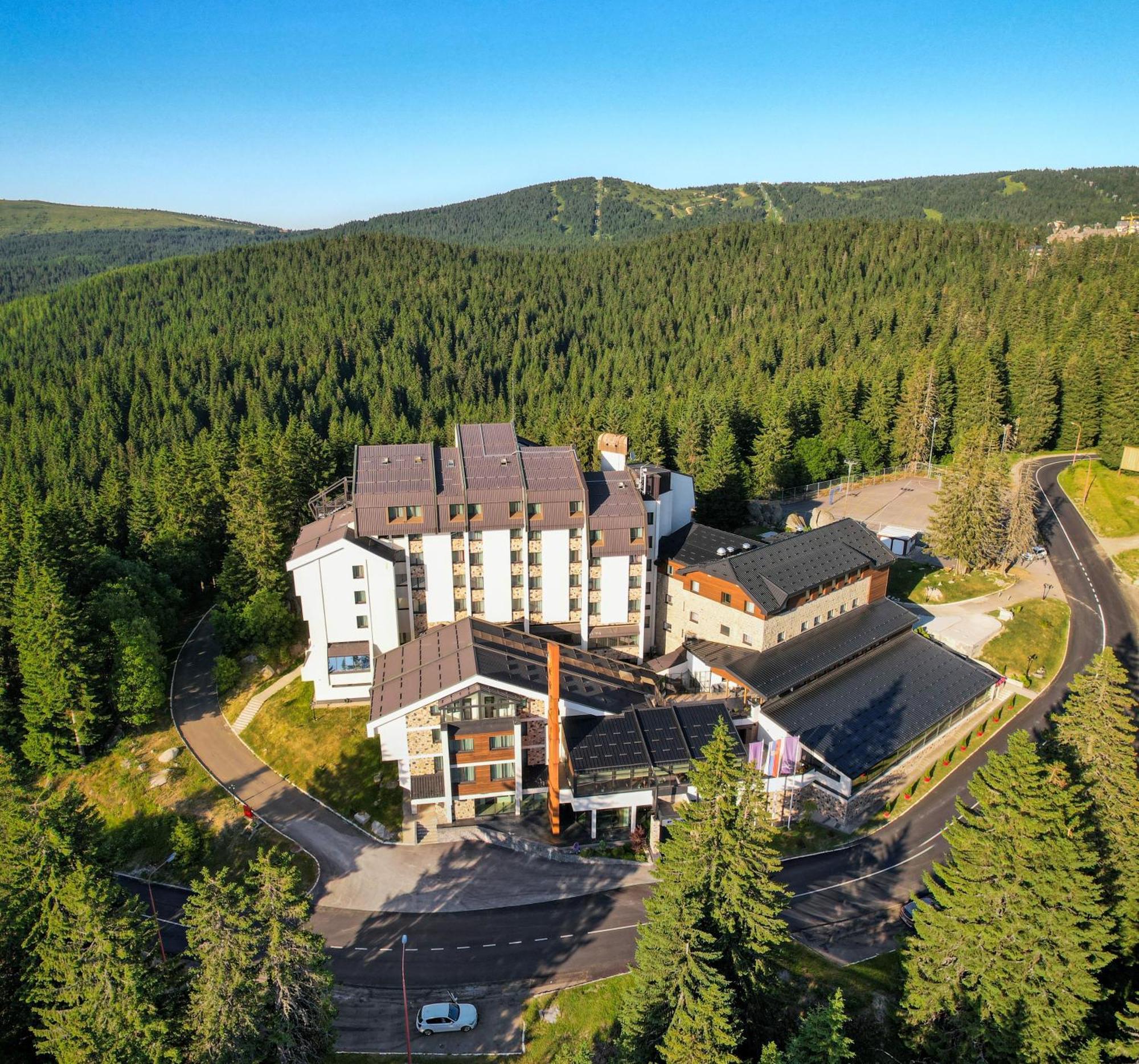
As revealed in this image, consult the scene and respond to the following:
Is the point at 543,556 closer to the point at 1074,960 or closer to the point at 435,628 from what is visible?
the point at 435,628

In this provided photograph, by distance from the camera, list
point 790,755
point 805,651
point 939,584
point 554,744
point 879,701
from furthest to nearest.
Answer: point 939,584
point 805,651
point 879,701
point 790,755
point 554,744

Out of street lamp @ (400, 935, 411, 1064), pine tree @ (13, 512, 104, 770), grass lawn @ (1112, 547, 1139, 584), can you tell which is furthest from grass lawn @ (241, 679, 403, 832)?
grass lawn @ (1112, 547, 1139, 584)

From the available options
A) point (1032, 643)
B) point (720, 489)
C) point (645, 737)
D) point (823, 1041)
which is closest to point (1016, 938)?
point (823, 1041)

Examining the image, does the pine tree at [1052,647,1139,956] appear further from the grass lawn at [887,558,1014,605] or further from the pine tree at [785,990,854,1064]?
the grass lawn at [887,558,1014,605]

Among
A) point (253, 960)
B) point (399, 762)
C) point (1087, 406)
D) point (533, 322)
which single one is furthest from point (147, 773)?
point (533, 322)

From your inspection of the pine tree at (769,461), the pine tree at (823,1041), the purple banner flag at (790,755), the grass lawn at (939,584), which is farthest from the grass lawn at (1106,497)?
the pine tree at (823,1041)

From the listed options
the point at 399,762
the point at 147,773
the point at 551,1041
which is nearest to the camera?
the point at 551,1041

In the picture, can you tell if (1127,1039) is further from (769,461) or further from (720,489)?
(769,461)
